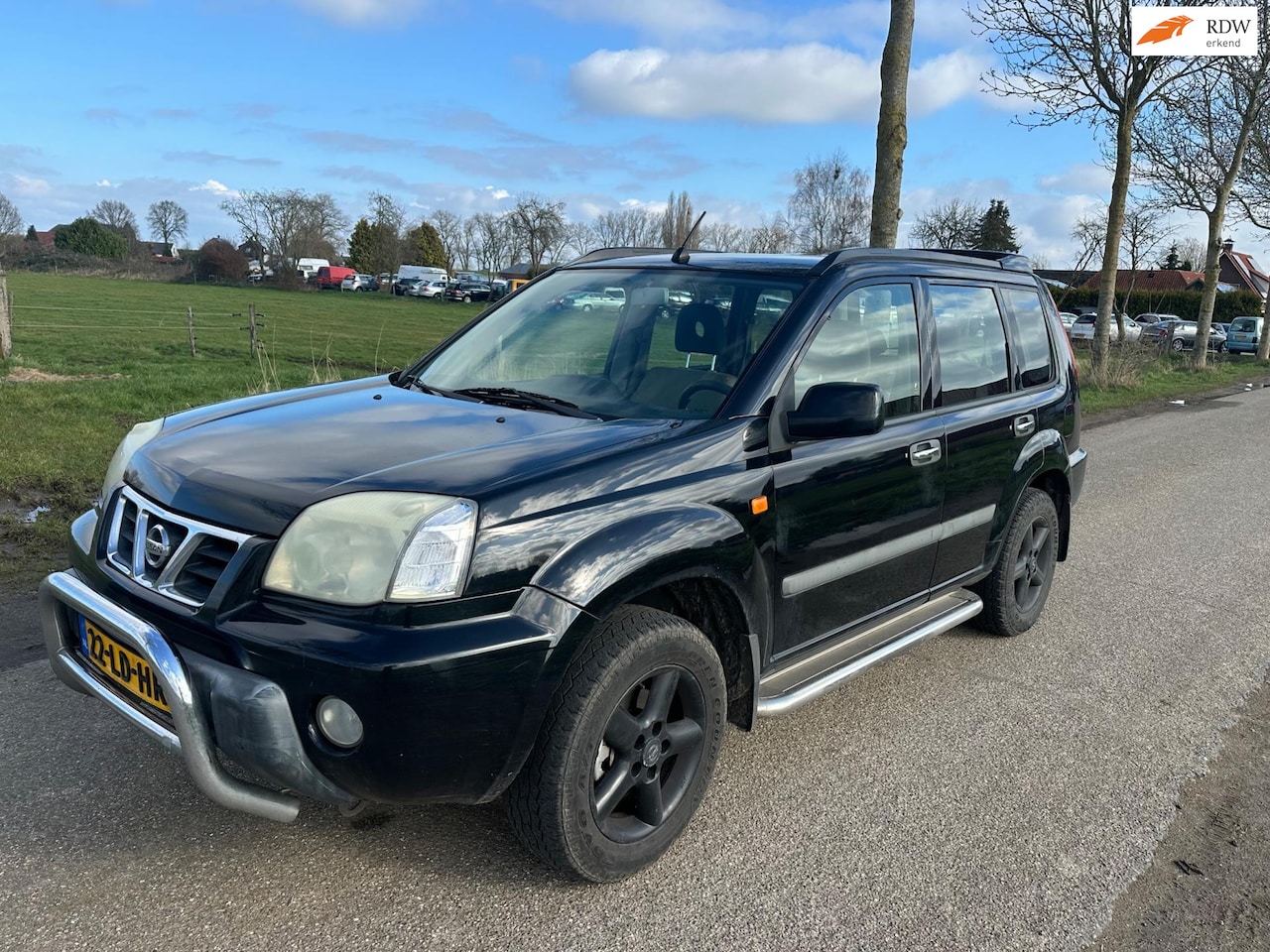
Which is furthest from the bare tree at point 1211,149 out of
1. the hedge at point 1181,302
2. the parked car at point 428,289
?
the parked car at point 428,289

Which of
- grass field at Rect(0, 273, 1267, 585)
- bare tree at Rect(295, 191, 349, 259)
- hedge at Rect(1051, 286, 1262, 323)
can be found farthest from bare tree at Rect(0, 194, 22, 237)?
hedge at Rect(1051, 286, 1262, 323)

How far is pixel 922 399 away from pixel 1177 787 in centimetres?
165

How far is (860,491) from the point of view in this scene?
3.41m

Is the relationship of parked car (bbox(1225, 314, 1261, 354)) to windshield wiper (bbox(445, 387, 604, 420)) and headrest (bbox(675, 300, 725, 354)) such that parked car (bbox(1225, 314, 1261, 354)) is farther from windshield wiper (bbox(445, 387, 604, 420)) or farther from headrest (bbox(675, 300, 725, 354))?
windshield wiper (bbox(445, 387, 604, 420))

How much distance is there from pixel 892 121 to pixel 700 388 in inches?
298

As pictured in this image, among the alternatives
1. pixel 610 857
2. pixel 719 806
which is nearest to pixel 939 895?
pixel 719 806

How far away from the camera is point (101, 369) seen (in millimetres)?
13680

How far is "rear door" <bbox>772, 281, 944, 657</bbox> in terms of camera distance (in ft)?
10.5

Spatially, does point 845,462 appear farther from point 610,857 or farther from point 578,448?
point 610,857

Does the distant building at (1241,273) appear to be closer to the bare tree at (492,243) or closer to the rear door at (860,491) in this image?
the bare tree at (492,243)

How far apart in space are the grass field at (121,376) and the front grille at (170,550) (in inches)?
67.3

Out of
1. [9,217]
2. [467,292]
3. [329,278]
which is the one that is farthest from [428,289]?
[9,217]

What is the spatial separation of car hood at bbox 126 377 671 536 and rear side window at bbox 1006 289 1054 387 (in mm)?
2405

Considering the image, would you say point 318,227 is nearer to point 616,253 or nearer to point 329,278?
point 329,278
